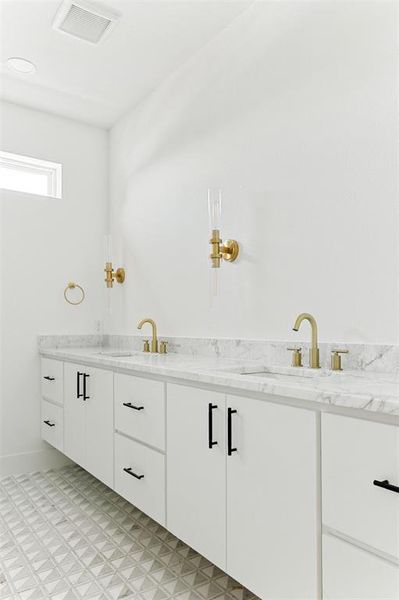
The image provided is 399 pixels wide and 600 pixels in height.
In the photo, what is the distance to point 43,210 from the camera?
3.16 m

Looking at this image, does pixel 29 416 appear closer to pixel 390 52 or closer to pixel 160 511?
pixel 160 511

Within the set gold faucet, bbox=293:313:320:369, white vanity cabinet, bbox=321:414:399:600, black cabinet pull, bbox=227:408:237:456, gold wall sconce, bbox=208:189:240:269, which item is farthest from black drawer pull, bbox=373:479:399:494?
gold wall sconce, bbox=208:189:240:269

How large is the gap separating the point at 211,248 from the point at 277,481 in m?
1.38

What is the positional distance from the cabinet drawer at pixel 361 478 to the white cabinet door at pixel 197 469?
43 cm

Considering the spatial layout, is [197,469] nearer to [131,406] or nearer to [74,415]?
[131,406]

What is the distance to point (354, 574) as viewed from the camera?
1049 mm

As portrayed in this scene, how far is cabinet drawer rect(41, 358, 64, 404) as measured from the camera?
2779 mm

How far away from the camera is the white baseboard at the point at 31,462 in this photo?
294 centimetres

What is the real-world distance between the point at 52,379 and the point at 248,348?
4.69 ft

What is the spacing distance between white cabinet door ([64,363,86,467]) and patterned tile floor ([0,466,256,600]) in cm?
27

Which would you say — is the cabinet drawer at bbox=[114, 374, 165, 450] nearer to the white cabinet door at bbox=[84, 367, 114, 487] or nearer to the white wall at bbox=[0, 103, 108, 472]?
the white cabinet door at bbox=[84, 367, 114, 487]

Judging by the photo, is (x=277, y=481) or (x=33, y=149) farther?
(x=33, y=149)

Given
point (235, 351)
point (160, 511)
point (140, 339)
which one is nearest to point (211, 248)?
point (235, 351)

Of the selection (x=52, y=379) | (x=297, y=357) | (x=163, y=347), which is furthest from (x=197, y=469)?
(x=52, y=379)
